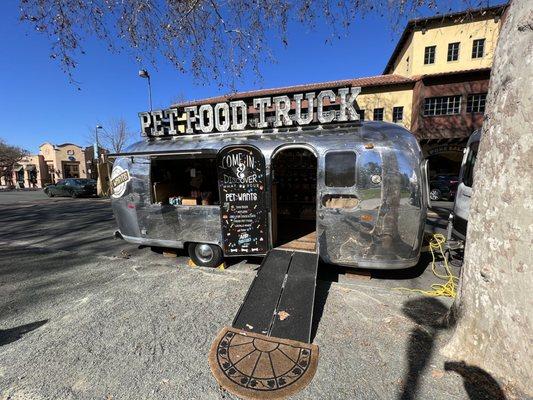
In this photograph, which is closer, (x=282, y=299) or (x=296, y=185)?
(x=282, y=299)

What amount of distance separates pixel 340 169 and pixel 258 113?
226 centimetres

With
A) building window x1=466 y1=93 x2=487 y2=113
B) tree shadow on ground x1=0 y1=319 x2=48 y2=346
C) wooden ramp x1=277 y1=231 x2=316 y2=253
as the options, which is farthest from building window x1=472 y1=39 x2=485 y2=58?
tree shadow on ground x1=0 y1=319 x2=48 y2=346

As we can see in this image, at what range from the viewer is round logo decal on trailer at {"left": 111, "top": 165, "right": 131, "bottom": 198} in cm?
566

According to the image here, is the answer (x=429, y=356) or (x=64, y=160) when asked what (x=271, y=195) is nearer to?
(x=429, y=356)

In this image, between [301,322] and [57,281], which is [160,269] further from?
[301,322]

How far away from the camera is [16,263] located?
588 centimetres

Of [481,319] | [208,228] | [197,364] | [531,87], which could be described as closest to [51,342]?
[197,364]

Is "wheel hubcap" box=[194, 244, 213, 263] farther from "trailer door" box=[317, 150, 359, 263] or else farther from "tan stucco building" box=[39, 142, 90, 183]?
"tan stucco building" box=[39, 142, 90, 183]

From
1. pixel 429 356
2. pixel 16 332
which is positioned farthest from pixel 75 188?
pixel 429 356

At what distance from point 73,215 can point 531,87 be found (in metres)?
15.6

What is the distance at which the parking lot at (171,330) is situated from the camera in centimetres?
247

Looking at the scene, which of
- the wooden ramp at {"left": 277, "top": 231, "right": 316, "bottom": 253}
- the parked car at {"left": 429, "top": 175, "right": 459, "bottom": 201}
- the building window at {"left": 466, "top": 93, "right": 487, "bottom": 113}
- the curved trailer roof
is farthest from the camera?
the building window at {"left": 466, "top": 93, "right": 487, "bottom": 113}

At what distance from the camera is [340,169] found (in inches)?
170

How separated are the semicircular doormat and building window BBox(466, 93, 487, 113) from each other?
71.5ft
